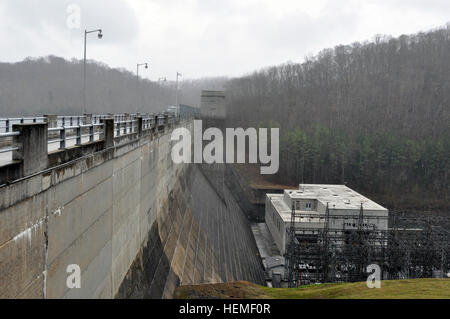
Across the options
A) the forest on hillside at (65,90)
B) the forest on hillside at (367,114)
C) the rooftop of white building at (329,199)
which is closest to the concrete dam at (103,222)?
the rooftop of white building at (329,199)

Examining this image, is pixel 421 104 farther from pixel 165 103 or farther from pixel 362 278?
pixel 362 278

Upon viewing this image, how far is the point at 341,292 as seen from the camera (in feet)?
41.9

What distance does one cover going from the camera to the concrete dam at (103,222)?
571 cm

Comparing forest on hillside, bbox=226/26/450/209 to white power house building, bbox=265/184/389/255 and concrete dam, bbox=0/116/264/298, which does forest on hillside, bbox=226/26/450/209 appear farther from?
concrete dam, bbox=0/116/264/298

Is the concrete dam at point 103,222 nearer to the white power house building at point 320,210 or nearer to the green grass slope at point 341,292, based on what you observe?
the green grass slope at point 341,292

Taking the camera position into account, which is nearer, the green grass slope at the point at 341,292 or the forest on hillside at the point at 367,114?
the green grass slope at the point at 341,292

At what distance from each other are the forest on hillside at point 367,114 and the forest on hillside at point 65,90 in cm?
2373

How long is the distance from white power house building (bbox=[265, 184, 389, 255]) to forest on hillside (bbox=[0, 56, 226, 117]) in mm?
18928

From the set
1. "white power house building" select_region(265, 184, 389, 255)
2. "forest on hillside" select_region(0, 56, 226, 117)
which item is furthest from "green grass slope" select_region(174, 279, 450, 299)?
"forest on hillside" select_region(0, 56, 226, 117)

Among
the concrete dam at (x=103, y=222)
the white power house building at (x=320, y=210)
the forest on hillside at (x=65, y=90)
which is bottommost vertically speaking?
the white power house building at (x=320, y=210)

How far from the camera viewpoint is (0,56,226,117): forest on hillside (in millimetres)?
56250

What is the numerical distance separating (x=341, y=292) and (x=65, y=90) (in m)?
70.3

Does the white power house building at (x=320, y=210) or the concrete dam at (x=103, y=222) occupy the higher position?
the concrete dam at (x=103, y=222)

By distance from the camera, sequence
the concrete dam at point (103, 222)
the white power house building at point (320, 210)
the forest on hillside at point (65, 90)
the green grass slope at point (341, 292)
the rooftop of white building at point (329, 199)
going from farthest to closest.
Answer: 1. the forest on hillside at point (65, 90)
2. the rooftop of white building at point (329, 199)
3. the white power house building at point (320, 210)
4. the green grass slope at point (341, 292)
5. the concrete dam at point (103, 222)
